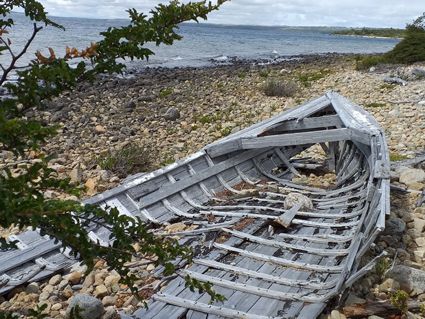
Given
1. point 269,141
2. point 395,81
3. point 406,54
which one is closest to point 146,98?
point 395,81

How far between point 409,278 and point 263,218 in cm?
191

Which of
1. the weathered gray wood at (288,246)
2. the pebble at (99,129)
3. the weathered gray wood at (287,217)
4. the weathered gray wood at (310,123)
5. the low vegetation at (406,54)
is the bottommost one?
the weathered gray wood at (288,246)

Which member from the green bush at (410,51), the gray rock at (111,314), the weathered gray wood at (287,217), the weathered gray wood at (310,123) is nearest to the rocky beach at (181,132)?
the gray rock at (111,314)

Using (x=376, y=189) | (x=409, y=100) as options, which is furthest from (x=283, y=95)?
(x=376, y=189)

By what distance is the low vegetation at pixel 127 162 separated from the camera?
926 cm

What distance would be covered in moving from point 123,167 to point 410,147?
20.6 feet

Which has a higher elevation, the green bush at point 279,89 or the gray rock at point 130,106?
the green bush at point 279,89

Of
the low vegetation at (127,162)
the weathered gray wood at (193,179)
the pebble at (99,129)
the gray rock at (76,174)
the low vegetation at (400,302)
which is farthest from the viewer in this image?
the pebble at (99,129)

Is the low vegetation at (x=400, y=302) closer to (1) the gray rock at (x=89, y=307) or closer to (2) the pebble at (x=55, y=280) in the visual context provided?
(1) the gray rock at (x=89, y=307)

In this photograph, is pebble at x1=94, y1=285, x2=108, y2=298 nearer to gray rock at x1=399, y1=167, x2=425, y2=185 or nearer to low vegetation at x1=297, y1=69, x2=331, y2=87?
gray rock at x1=399, y1=167, x2=425, y2=185

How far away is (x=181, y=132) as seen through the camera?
1296 centimetres

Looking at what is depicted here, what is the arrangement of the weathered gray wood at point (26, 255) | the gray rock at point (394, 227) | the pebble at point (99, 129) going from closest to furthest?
1. the weathered gray wood at point (26, 255)
2. the gray rock at point (394, 227)
3. the pebble at point (99, 129)

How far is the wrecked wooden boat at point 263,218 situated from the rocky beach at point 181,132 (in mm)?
335

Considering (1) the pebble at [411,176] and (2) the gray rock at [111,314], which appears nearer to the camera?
(2) the gray rock at [111,314]
